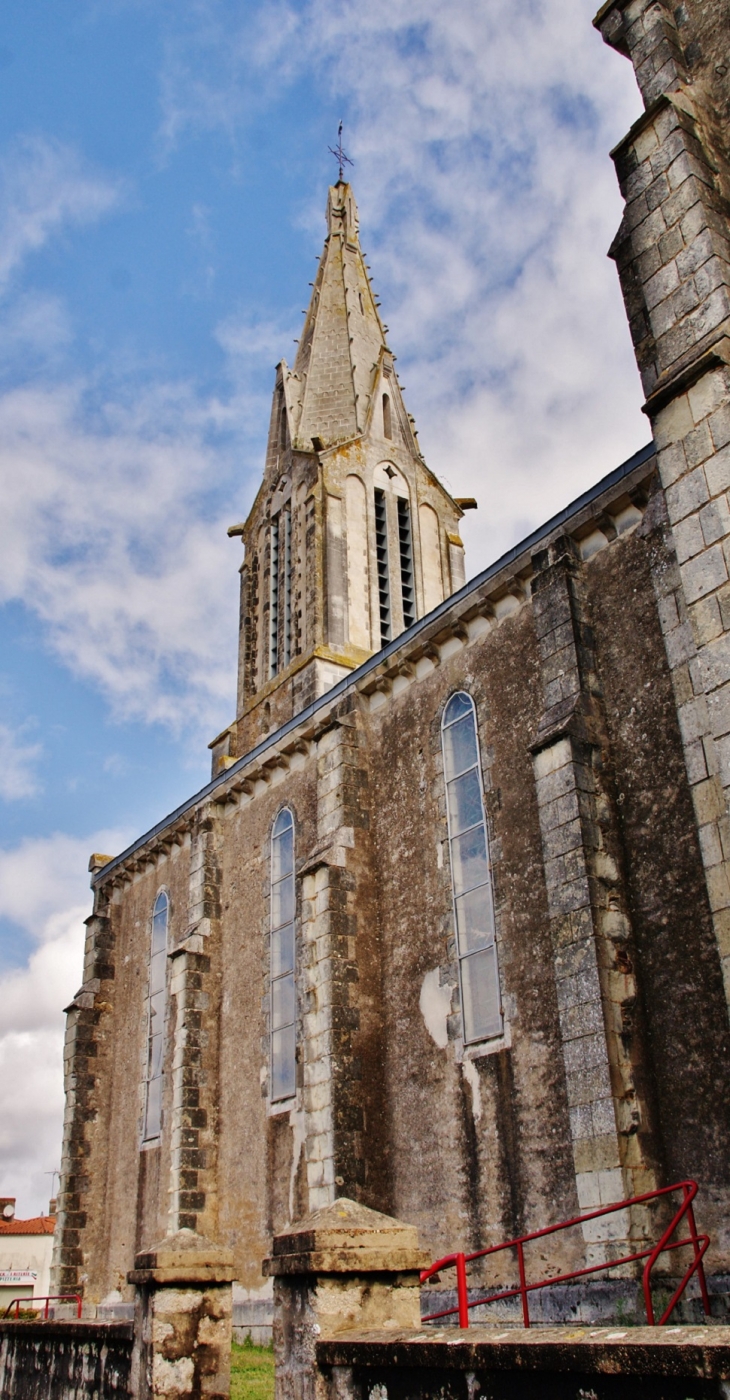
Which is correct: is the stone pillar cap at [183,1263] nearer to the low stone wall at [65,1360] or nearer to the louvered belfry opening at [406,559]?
the low stone wall at [65,1360]

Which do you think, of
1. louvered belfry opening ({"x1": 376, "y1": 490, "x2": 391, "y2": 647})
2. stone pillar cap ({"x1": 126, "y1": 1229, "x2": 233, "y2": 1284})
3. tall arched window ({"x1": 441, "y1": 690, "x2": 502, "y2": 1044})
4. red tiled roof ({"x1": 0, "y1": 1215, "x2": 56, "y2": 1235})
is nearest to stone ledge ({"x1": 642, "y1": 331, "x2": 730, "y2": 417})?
tall arched window ({"x1": 441, "y1": 690, "x2": 502, "y2": 1044})

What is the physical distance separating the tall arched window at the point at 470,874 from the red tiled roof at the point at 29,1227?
4305cm

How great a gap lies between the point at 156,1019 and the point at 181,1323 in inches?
502

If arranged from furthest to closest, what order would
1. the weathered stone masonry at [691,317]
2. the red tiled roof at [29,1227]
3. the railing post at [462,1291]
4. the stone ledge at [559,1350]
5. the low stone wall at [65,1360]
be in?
the red tiled roof at [29,1227]
the weathered stone masonry at [691,317]
the low stone wall at [65,1360]
the railing post at [462,1291]
the stone ledge at [559,1350]

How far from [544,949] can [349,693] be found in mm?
5449

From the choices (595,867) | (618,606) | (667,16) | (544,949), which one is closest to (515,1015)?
(544,949)

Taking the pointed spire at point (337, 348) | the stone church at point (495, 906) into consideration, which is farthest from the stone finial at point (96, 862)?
the pointed spire at point (337, 348)

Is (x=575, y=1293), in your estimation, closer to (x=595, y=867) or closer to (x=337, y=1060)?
(x=595, y=867)

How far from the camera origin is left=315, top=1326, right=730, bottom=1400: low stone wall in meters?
3.08

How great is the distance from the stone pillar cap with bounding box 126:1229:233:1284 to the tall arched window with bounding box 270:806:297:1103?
7687 millimetres

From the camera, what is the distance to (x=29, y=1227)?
1917 inches

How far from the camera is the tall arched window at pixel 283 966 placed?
47.9 feet

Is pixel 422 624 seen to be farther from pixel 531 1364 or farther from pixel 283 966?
pixel 531 1364

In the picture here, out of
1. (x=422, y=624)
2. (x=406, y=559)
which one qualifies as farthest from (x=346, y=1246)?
(x=406, y=559)
